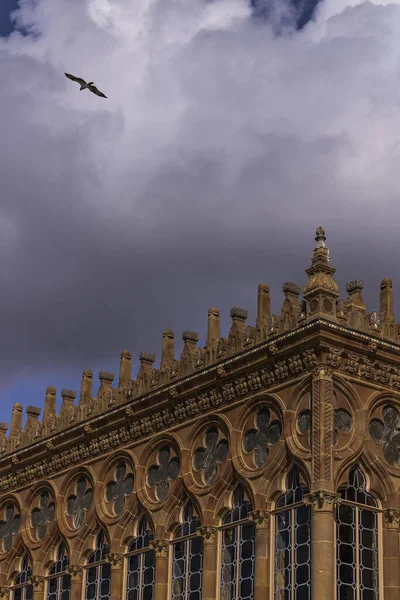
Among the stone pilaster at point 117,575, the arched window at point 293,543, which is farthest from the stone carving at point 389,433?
the stone pilaster at point 117,575

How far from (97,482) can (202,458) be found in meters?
5.12

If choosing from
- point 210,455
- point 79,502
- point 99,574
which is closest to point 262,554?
point 210,455

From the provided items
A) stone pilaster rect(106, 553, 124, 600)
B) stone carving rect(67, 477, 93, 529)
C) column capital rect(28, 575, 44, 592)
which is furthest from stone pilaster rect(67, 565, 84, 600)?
column capital rect(28, 575, 44, 592)

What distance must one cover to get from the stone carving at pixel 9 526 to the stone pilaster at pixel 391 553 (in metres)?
15.6

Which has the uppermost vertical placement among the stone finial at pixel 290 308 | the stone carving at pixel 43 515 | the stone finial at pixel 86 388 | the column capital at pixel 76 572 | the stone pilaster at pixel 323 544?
the stone finial at pixel 86 388

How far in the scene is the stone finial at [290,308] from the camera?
108 feet

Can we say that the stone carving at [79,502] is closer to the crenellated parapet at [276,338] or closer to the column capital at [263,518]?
the crenellated parapet at [276,338]

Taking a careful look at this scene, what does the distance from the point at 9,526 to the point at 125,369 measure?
25.5 ft

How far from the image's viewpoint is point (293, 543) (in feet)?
104

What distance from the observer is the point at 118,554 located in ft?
123

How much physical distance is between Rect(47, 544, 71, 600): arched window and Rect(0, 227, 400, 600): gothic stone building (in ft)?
0.21

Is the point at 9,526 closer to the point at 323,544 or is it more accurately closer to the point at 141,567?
the point at 141,567

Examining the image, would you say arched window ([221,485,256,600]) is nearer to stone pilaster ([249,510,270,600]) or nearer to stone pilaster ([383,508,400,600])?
stone pilaster ([249,510,270,600])

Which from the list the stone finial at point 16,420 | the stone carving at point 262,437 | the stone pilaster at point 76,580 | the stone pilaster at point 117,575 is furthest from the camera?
the stone finial at point 16,420
